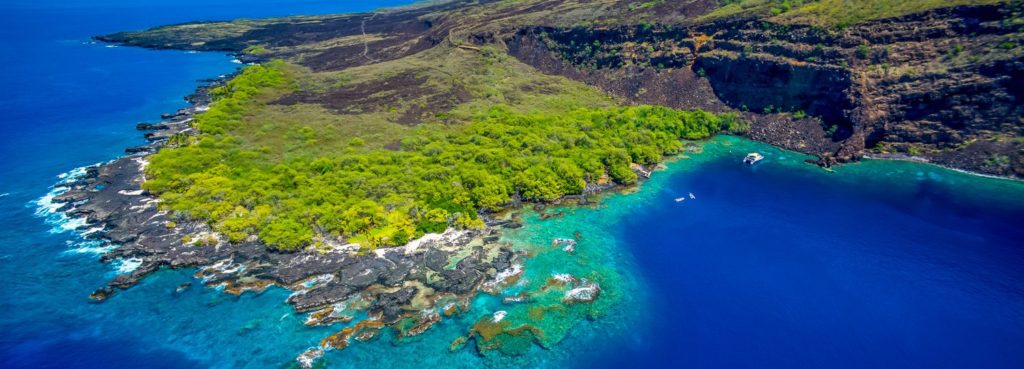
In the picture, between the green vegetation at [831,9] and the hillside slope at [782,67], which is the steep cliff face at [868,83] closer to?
the hillside slope at [782,67]

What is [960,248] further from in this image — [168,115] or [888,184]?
[168,115]

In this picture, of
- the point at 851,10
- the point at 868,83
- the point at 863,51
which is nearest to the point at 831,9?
the point at 851,10

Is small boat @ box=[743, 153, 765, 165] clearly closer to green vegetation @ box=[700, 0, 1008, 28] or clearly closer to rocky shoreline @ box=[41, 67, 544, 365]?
green vegetation @ box=[700, 0, 1008, 28]

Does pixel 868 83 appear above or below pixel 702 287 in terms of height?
above

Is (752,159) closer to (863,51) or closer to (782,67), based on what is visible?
(782,67)

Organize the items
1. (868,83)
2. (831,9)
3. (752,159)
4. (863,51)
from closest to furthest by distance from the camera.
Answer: (752,159)
(868,83)
(863,51)
(831,9)

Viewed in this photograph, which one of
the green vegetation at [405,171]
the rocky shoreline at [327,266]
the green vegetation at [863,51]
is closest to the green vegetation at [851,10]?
the green vegetation at [863,51]
